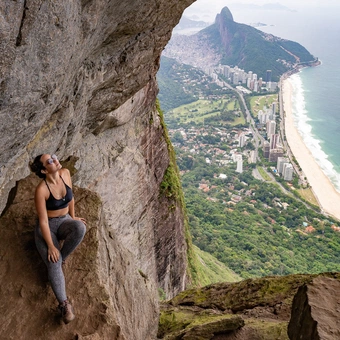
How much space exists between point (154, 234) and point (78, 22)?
10.0 m

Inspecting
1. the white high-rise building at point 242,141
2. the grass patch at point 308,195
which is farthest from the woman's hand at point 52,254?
the white high-rise building at point 242,141

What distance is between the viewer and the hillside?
105 metres

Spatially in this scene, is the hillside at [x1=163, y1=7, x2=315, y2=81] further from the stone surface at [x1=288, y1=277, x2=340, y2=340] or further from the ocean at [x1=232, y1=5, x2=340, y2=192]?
the stone surface at [x1=288, y1=277, x2=340, y2=340]

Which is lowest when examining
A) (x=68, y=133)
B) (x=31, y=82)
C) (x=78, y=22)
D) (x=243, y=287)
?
(x=243, y=287)

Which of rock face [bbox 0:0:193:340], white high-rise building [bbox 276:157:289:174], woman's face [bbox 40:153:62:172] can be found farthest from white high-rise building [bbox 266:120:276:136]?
woman's face [bbox 40:153:62:172]

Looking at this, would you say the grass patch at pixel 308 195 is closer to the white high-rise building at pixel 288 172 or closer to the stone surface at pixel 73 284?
the white high-rise building at pixel 288 172

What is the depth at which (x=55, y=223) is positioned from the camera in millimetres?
4699

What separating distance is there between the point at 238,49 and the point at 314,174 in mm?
82949

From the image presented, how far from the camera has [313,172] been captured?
45.3 m

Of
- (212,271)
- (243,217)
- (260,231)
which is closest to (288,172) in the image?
(243,217)

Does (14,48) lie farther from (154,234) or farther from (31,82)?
(154,234)

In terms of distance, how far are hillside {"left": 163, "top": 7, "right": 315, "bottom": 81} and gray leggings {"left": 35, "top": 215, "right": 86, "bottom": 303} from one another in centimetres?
9571

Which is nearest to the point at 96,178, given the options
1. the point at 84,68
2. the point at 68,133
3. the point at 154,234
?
the point at 68,133

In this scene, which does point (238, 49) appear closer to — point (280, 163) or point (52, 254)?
point (280, 163)
